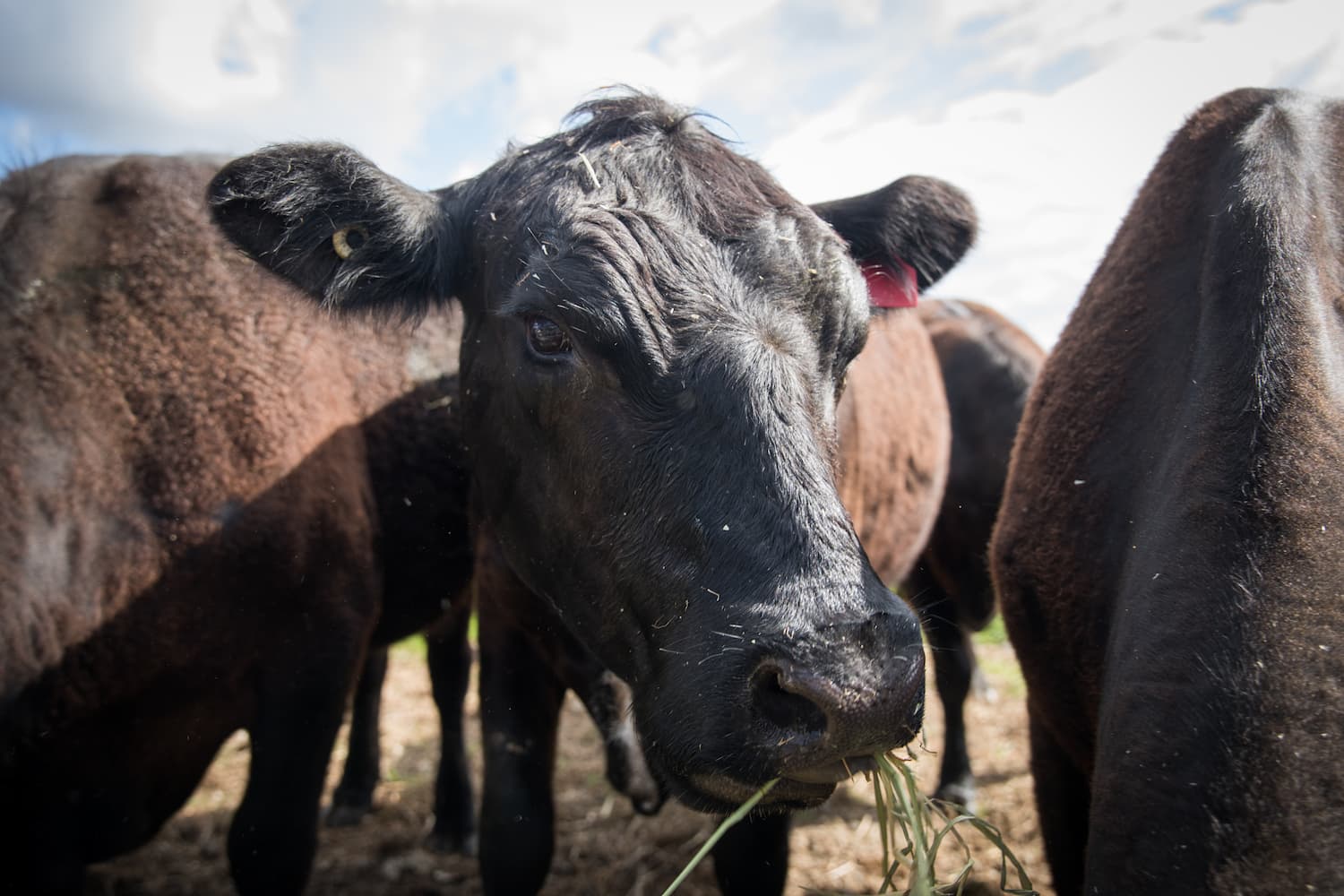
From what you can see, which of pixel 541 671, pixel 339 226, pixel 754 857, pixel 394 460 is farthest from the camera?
pixel 394 460

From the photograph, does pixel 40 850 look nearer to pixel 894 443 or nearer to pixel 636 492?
pixel 636 492

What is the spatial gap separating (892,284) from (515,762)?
6.87 feet

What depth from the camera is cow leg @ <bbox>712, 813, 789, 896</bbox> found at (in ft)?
10.7

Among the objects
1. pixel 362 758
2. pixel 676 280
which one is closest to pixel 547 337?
pixel 676 280

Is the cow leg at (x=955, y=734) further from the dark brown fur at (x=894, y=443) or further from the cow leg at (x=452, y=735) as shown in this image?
the cow leg at (x=452, y=735)

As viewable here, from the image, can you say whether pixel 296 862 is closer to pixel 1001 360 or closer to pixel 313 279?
pixel 313 279

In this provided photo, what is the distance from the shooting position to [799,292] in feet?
7.80

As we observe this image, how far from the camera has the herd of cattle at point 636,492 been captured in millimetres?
1695

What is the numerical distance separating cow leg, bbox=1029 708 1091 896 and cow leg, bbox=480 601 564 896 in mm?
1611

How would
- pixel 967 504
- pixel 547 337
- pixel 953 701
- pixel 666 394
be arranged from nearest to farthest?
pixel 666 394, pixel 547 337, pixel 953 701, pixel 967 504

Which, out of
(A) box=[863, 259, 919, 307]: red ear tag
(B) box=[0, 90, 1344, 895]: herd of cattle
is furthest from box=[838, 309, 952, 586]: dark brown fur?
(A) box=[863, 259, 919, 307]: red ear tag

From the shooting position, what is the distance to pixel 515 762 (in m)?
3.30

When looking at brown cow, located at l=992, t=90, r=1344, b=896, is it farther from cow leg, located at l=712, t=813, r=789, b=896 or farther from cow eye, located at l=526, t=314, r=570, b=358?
cow eye, located at l=526, t=314, r=570, b=358

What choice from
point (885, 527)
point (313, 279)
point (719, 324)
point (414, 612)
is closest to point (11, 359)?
point (313, 279)
